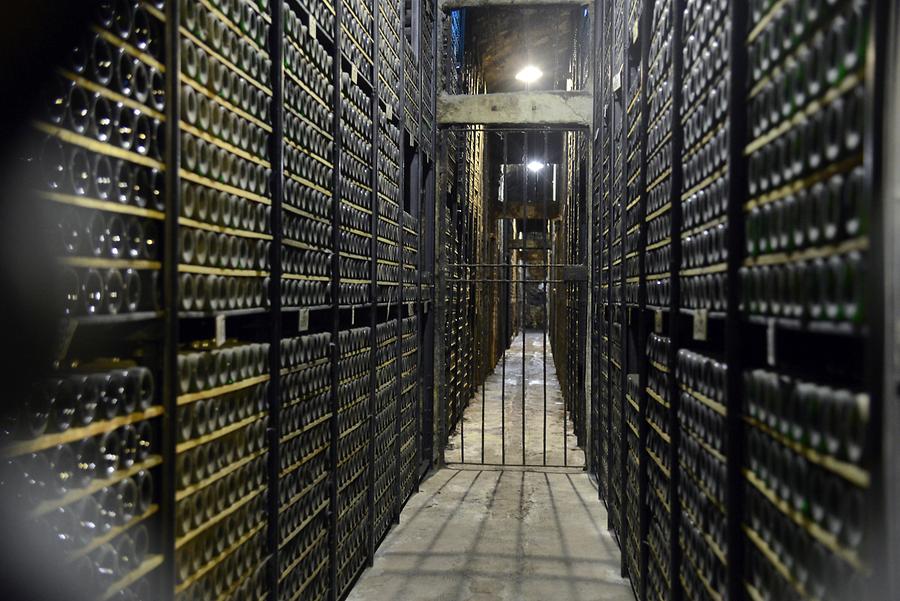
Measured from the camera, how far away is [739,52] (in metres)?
2.21

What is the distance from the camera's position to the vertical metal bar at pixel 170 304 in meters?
2.21

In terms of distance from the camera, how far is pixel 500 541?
17.9 feet

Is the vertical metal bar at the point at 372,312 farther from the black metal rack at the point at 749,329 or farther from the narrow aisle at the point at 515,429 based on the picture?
Answer: the narrow aisle at the point at 515,429

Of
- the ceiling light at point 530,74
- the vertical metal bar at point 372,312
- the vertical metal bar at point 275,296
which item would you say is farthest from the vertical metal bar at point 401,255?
the ceiling light at point 530,74

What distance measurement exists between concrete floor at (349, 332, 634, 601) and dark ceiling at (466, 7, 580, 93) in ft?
19.9

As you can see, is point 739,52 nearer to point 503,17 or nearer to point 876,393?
point 876,393

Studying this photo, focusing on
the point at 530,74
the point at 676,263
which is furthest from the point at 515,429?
the point at 530,74

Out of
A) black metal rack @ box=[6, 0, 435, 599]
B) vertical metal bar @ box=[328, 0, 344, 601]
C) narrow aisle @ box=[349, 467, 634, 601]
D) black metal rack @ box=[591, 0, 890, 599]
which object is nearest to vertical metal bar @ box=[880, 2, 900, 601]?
black metal rack @ box=[591, 0, 890, 599]

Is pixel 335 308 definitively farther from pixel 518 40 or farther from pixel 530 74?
pixel 530 74

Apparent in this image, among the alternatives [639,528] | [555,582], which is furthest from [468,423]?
[639,528]

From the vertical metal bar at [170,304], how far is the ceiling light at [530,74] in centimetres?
1340

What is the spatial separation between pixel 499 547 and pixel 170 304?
3878 millimetres

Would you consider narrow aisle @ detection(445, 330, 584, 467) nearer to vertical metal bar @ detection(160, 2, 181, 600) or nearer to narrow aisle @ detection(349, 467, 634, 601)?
narrow aisle @ detection(349, 467, 634, 601)

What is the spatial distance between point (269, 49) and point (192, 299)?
1.33 meters
